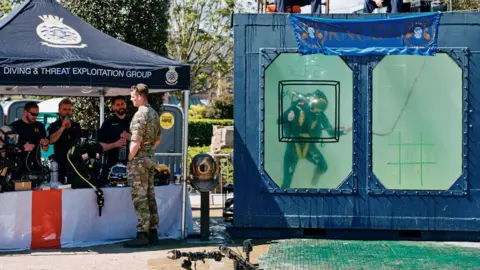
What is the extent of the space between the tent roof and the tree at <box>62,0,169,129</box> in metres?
2.68

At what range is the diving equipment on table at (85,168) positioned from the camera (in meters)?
9.80

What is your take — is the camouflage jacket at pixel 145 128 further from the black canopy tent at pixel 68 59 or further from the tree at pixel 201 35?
the tree at pixel 201 35

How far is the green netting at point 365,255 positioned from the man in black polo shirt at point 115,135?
2463 millimetres

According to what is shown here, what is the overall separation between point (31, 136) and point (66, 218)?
1.65m

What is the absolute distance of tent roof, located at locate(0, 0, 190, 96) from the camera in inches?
364

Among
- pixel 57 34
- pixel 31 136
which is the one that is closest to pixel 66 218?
pixel 31 136

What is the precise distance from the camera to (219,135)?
906 inches

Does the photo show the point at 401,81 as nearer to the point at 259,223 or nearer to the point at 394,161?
the point at 394,161

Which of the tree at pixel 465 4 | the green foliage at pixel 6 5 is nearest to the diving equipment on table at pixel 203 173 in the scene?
the tree at pixel 465 4

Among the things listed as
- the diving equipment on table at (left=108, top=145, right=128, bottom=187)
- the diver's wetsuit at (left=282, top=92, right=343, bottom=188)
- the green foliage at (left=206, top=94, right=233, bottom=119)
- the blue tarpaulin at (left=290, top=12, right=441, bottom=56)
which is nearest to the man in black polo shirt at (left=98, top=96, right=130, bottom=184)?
the diving equipment on table at (left=108, top=145, right=128, bottom=187)

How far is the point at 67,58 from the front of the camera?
946 cm

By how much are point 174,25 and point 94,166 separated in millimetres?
19984

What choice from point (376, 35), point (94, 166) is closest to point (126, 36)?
point (94, 166)

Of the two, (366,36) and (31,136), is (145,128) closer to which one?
(31,136)
